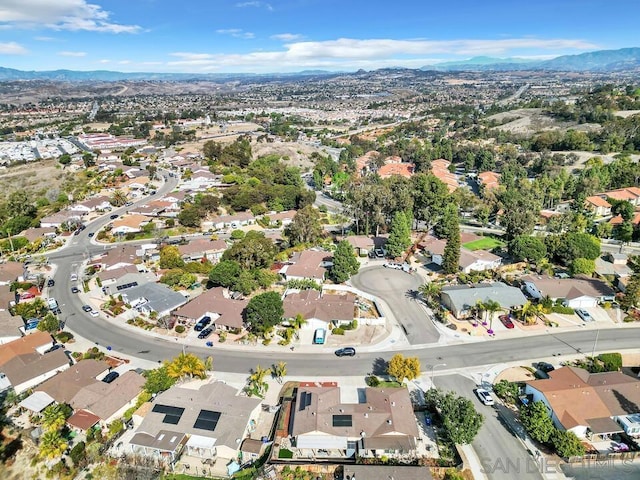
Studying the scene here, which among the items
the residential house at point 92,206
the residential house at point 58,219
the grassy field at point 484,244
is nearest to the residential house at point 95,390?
the grassy field at point 484,244

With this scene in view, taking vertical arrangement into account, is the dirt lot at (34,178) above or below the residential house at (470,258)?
above

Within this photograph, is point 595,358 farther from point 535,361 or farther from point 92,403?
point 92,403

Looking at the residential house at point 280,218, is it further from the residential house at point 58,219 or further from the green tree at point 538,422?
the green tree at point 538,422

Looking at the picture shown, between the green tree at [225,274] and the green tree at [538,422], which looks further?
the green tree at [225,274]

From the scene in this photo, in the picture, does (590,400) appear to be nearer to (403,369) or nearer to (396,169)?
(403,369)

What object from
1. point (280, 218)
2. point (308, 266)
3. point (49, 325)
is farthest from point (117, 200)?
point (308, 266)

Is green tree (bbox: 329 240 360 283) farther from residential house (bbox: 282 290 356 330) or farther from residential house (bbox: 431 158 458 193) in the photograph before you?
residential house (bbox: 431 158 458 193)
